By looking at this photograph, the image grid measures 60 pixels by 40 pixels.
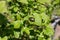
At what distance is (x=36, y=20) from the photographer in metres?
1.68

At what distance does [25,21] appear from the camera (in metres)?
1.71

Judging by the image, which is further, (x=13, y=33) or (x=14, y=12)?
(x=14, y=12)

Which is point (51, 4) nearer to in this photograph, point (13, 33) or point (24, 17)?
point (24, 17)

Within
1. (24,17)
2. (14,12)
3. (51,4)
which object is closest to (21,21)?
(24,17)

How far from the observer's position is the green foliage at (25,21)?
1.70 m

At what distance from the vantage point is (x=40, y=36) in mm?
1764

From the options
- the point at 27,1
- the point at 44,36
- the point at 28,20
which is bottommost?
the point at 44,36

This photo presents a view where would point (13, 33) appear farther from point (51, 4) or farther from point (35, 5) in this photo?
point (51, 4)

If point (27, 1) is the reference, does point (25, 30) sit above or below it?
below

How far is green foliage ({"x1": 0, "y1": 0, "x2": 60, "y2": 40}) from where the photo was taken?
1701 millimetres

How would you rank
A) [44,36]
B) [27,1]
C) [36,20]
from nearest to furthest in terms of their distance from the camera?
[36,20]
[44,36]
[27,1]

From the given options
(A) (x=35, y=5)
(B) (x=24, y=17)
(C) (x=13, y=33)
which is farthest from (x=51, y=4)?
(C) (x=13, y=33)

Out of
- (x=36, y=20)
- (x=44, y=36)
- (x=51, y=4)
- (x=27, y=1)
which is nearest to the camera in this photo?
(x=36, y=20)

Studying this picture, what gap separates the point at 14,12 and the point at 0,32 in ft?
0.92
